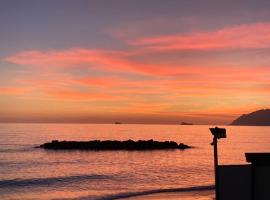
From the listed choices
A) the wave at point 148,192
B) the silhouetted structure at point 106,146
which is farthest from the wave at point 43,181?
the silhouetted structure at point 106,146

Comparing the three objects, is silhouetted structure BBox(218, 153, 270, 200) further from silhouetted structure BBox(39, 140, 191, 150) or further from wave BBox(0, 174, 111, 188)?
silhouetted structure BBox(39, 140, 191, 150)

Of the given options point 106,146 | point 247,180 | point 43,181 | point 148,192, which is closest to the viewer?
point 247,180

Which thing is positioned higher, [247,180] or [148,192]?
[247,180]

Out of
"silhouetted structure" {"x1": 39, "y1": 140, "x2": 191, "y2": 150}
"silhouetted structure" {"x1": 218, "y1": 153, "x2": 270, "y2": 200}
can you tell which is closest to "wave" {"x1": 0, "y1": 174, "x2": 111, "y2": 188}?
"silhouetted structure" {"x1": 218, "y1": 153, "x2": 270, "y2": 200}

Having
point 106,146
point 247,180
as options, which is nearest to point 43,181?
point 247,180

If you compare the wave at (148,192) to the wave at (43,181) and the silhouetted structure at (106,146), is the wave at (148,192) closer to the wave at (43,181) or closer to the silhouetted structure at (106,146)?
the wave at (43,181)

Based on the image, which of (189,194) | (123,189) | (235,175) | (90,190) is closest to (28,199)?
(90,190)

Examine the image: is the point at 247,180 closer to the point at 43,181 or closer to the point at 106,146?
the point at 43,181

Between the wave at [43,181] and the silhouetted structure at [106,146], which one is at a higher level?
the silhouetted structure at [106,146]

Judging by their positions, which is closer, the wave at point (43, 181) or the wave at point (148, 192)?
the wave at point (148, 192)

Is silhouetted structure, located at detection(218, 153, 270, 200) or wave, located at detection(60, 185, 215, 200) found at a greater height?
silhouetted structure, located at detection(218, 153, 270, 200)

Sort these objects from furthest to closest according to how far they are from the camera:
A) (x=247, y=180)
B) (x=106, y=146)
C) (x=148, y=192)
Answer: (x=106, y=146) < (x=148, y=192) < (x=247, y=180)

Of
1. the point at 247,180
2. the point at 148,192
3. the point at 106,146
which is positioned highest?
the point at 106,146

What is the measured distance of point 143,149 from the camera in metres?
95.1
